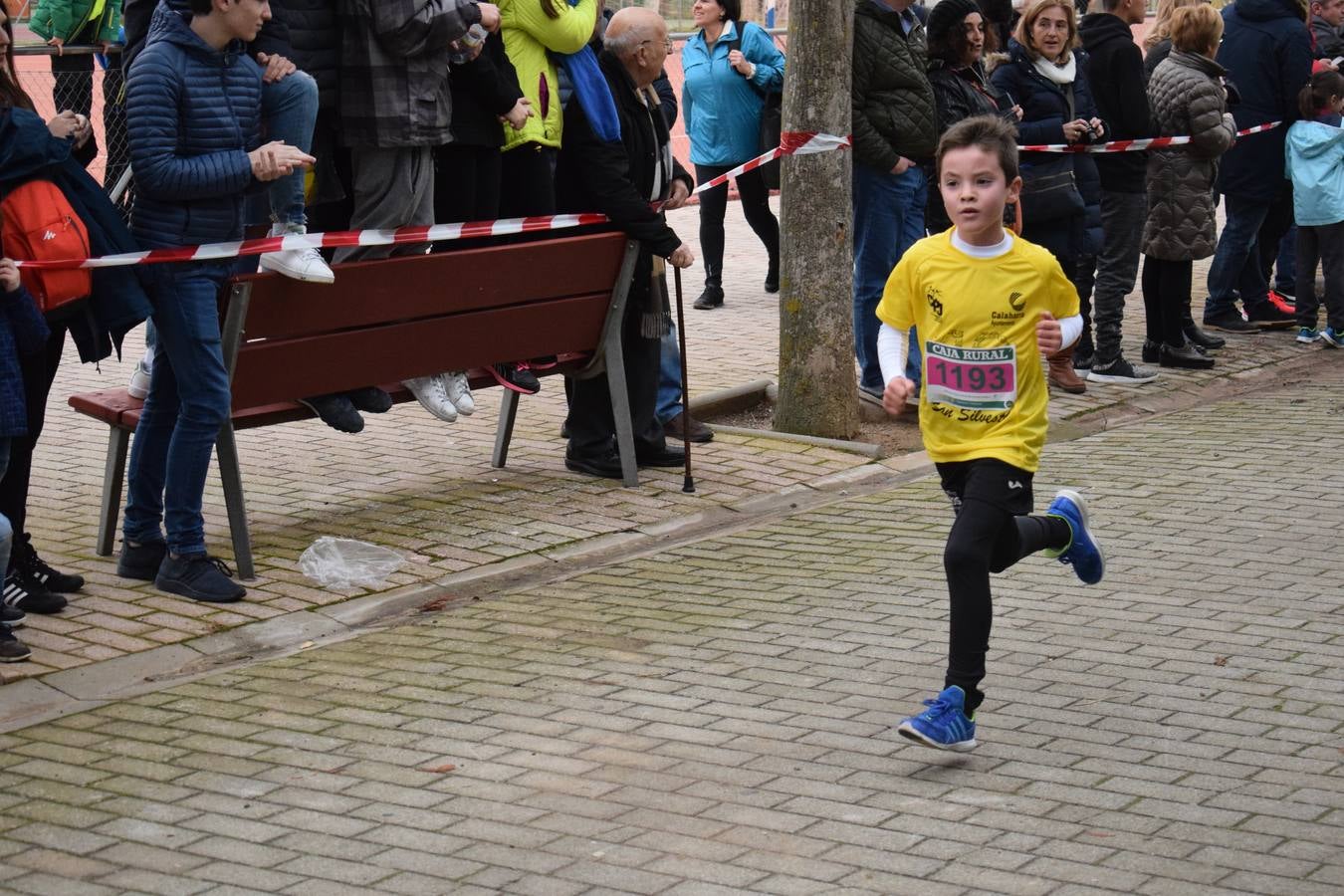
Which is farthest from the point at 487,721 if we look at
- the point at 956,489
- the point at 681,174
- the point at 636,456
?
the point at 681,174

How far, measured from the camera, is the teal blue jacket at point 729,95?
12.6 m

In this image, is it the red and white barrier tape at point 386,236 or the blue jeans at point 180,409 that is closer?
the red and white barrier tape at point 386,236

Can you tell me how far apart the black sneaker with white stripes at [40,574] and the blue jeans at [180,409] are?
1.03 feet

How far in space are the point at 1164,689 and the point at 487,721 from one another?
198cm

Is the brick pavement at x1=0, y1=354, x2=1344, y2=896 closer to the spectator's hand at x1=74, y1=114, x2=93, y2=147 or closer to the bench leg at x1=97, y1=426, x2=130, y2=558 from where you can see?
the bench leg at x1=97, y1=426, x2=130, y2=558

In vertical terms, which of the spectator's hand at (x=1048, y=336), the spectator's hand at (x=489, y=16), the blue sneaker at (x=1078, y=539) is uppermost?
the spectator's hand at (x=489, y=16)

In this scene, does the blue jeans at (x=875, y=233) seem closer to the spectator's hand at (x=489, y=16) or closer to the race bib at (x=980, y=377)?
the spectator's hand at (x=489, y=16)

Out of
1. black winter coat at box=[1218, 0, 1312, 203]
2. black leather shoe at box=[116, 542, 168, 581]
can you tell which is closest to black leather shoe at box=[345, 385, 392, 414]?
black leather shoe at box=[116, 542, 168, 581]

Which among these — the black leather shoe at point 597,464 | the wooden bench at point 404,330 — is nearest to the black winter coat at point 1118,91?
the wooden bench at point 404,330

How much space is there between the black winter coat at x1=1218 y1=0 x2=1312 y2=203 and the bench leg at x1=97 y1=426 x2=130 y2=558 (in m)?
7.52

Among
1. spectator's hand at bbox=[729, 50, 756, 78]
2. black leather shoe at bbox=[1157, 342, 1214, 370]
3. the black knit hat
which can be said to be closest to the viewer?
the black knit hat

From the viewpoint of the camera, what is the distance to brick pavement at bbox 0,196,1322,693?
6.41m

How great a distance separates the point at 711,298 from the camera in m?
12.9

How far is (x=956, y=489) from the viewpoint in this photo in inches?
211
